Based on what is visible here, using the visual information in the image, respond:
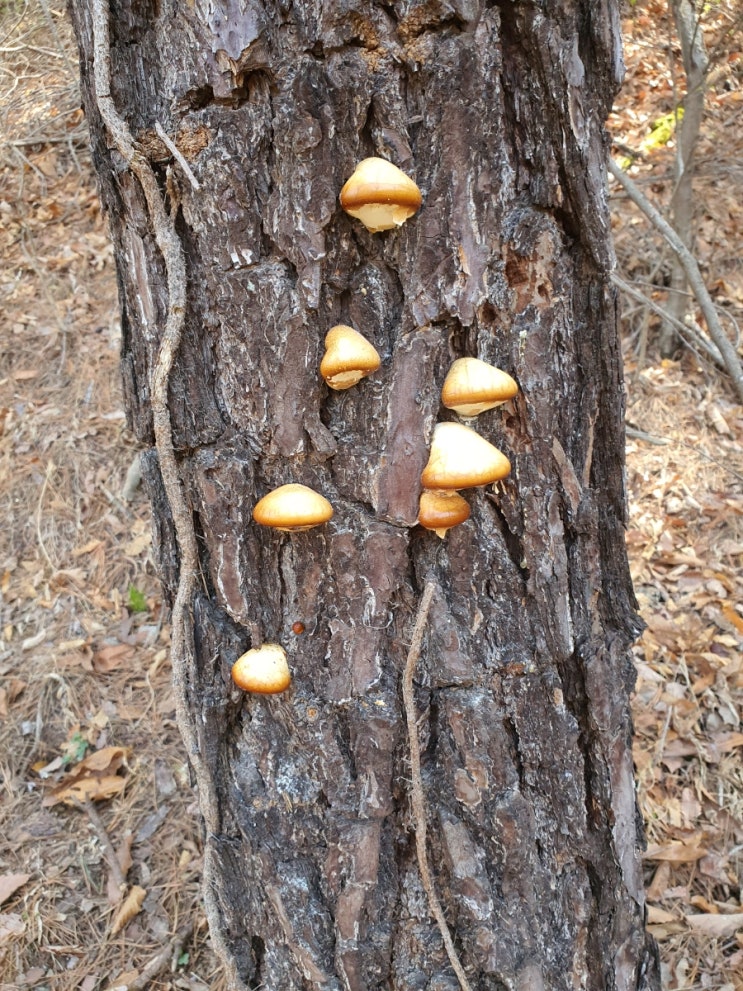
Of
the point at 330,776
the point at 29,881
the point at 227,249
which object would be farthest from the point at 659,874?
the point at 227,249

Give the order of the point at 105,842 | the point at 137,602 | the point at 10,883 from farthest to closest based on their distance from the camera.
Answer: the point at 137,602 → the point at 105,842 → the point at 10,883

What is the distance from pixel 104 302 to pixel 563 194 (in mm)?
5550

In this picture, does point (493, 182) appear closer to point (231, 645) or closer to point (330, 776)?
point (231, 645)

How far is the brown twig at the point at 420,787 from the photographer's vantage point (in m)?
1.61

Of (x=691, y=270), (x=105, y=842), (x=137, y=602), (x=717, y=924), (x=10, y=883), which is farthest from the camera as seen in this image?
(x=137, y=602)

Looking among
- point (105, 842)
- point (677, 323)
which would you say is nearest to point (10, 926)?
point (105, 842)

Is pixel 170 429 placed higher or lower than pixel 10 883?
higher

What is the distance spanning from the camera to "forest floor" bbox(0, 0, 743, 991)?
8.94 ft

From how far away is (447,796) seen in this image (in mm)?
1706

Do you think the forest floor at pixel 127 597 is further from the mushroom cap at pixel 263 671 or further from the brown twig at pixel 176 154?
the brown twig at pixel 176 154

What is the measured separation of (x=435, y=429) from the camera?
1.59 meters

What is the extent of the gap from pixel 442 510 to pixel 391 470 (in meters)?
0.15

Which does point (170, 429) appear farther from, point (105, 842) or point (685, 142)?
point (685, 142)

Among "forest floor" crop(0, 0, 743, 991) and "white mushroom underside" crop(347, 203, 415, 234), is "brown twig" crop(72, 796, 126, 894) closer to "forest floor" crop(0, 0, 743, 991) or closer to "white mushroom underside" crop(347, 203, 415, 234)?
"forest floor" crop(0, 0, 743, 991)
